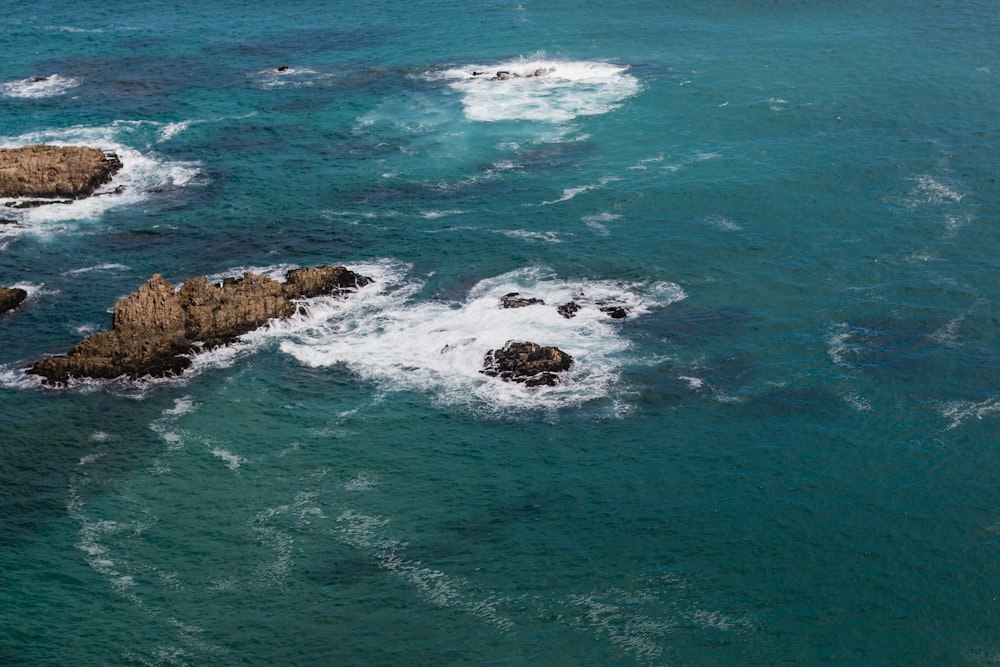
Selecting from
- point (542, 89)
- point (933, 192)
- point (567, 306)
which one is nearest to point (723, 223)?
point (567, 306)

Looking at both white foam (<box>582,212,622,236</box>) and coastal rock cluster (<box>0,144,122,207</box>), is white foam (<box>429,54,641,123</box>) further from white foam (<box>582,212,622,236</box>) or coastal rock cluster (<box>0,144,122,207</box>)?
coastal rock cluster (<box>0,144,122,207</box>)

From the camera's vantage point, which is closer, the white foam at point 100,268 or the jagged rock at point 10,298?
the jagged rock at point 10,298

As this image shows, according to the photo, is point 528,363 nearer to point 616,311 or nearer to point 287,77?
point 616,311

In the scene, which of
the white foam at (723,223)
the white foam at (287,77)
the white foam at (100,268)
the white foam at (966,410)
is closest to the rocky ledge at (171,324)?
the white foam at (100,268)

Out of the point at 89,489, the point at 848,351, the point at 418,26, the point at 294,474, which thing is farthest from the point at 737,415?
the point at 418,26

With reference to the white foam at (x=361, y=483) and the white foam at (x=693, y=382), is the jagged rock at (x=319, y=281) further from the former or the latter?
the white foam at (x=693, y=382)

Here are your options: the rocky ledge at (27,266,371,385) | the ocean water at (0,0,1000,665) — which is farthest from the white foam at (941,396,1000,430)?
the rocky ledge at (27,266,371,385)
